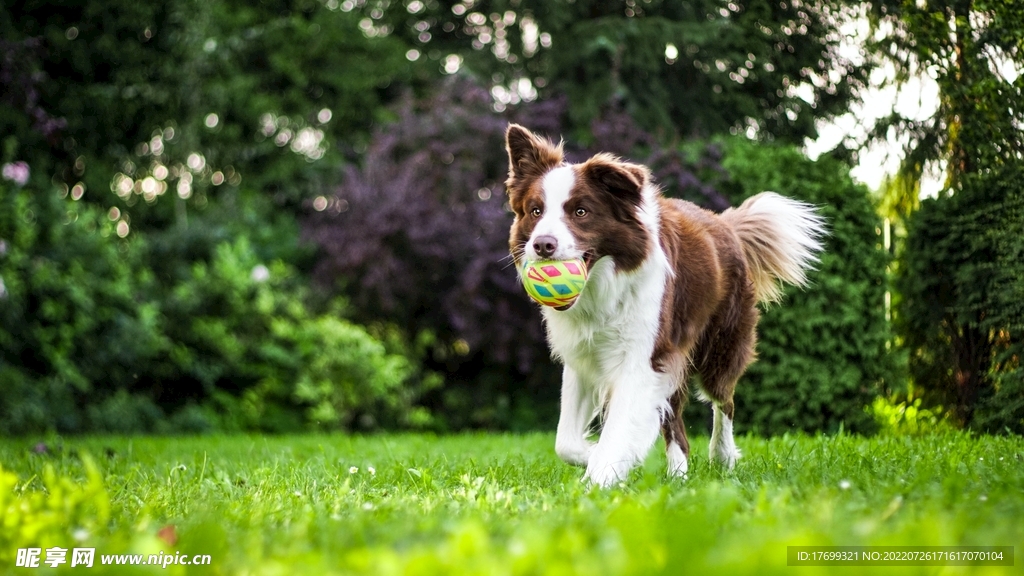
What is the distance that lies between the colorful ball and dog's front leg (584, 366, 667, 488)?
526 mm

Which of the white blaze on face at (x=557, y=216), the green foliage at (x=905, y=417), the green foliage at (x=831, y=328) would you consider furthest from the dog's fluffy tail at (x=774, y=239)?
the green foliage at (x=831, y=328)

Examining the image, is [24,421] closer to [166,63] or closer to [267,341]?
[267,341]

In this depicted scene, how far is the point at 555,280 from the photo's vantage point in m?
3.82

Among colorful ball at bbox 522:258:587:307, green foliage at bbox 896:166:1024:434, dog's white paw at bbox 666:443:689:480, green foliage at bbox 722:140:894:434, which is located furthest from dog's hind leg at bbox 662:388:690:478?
green foliage at bbox 722:140:894:434

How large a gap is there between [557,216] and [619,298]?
49cm

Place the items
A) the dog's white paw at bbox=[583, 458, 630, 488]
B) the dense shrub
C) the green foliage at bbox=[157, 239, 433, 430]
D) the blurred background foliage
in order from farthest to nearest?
the green foliage at bbox=[157, 239, 433, 430], the dense shrub, the blurred background foliage, the dog's white paw at bbox=[583, 458, 630, 488]

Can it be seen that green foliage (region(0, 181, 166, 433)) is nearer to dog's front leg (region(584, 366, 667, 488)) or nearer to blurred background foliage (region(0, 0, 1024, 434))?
blurred background foliage (region(0, 0, 1024, 434))

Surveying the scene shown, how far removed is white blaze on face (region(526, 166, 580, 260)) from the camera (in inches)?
153

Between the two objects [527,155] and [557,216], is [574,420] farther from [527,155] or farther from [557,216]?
[527,155]

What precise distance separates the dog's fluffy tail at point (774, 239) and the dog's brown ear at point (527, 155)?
1376mm

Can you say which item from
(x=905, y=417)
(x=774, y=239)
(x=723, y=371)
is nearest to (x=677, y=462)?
(x=723, y=371)

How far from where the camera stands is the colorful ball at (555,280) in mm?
3828

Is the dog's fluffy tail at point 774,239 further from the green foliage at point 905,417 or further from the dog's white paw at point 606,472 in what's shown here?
the dog's white paw at point 606,472

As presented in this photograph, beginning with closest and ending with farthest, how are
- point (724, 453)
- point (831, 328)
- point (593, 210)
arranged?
point (593, 210) < point (724, 453) < point (831, 328)
